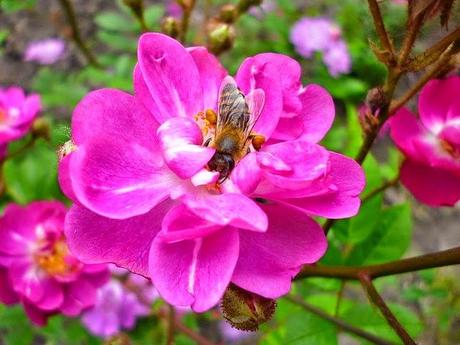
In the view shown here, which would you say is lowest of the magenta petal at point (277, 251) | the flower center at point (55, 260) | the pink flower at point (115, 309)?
the pink flower at point (115, 309)

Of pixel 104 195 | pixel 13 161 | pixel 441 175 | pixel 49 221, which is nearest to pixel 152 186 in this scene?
pixel 104 195

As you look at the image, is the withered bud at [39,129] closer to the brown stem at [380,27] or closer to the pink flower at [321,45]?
the brown stem at [380,27]

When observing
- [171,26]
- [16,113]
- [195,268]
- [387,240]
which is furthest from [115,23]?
[195,268]

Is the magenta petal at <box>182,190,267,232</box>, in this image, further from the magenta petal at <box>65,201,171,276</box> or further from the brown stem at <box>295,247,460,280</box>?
the brown stem at <box>295,247,460,280</box>

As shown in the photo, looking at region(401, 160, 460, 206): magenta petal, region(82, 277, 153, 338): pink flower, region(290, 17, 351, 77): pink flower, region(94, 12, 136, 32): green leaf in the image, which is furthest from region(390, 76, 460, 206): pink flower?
region(290, 17, 351, 77): pink flower

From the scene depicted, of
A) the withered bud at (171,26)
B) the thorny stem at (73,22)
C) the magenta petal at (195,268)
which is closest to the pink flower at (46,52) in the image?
the thorny stem at (73,22)

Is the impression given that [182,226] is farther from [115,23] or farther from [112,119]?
[115,23]
